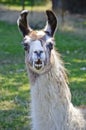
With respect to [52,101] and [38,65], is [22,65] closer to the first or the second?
[52,101]

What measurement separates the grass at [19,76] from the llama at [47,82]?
1.75 metres

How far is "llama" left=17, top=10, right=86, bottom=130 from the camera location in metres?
5.04

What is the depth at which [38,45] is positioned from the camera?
16.4 feet

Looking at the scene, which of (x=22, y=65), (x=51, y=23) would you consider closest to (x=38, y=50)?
(x=51, y=23)

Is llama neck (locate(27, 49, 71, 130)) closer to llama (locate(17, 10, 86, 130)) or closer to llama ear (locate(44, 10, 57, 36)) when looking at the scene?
llama (locate(17, 10, 86, 130))

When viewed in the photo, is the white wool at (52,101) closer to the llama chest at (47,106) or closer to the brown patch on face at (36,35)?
the llama chest at (47,106)

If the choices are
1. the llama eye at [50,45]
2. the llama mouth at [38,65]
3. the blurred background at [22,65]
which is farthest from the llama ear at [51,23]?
the blurred background at [22,65]

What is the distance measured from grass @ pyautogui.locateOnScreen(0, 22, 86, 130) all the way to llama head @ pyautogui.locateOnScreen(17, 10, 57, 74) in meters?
1.99

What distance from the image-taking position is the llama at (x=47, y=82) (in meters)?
5.04

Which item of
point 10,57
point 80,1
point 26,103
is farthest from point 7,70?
point 80,1

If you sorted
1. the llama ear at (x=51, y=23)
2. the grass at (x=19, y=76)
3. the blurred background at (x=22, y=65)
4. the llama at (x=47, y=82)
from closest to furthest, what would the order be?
the llama at (x=47, y=82), the llama ear at (x=51, y=23), the grass at (x=19, y=76), the blurred background at (x=22, y=65)

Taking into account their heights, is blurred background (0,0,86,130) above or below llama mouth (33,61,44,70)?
below

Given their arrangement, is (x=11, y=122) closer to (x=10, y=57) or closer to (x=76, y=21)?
(x=10, y=57)

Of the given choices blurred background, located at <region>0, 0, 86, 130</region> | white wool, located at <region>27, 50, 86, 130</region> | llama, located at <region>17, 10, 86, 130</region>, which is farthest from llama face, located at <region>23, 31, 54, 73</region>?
blurred background, located at <region>0, 0, 86, 130</region>
